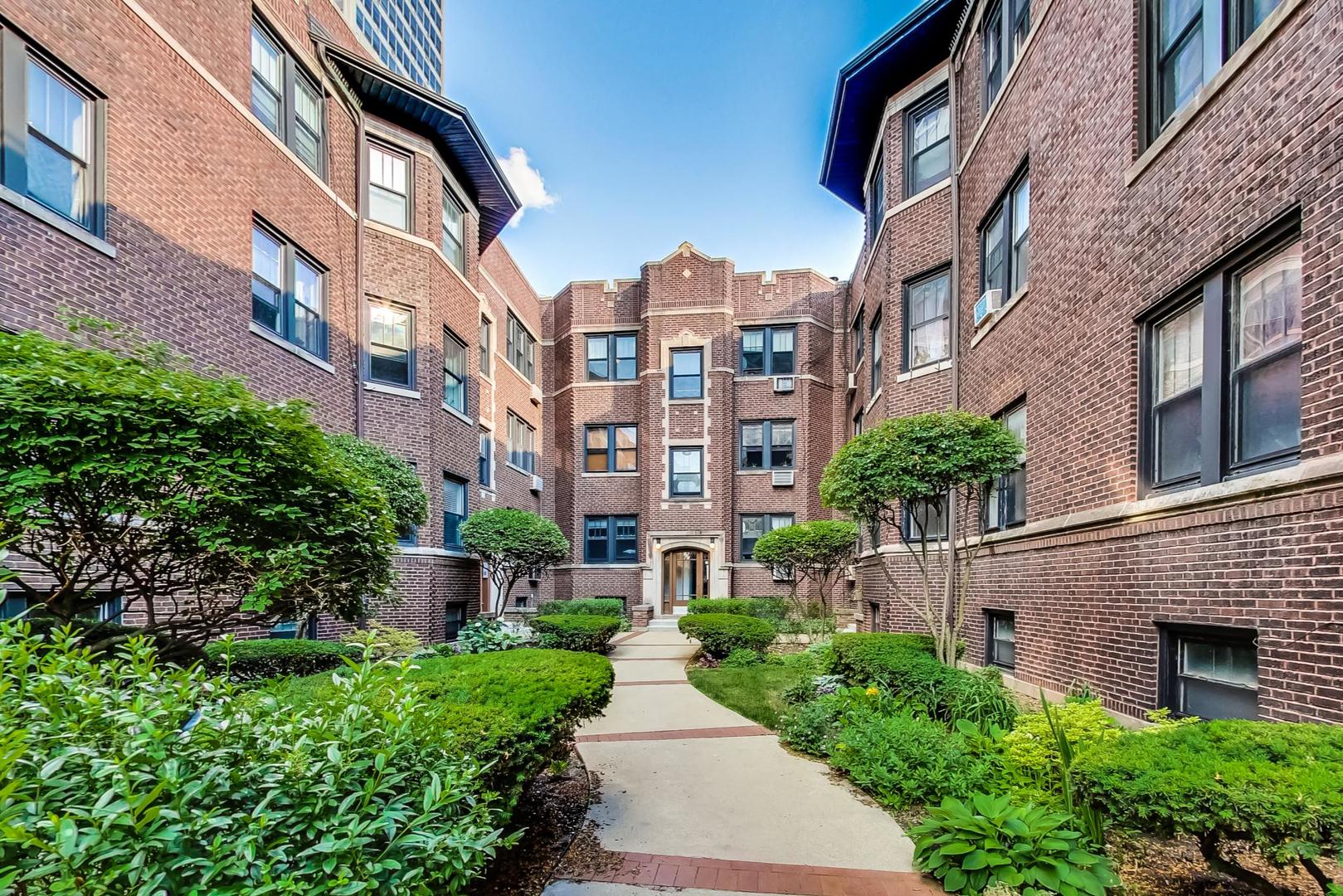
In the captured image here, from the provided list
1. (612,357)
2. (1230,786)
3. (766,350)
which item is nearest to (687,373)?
(766,350)

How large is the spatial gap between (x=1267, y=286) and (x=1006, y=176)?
4.76 meters

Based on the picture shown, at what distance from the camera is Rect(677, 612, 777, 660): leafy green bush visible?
11156mm

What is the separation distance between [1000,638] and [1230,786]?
5.96 m

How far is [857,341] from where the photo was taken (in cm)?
1625

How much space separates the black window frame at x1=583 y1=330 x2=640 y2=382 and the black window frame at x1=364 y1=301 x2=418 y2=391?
368 inches

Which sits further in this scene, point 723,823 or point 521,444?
point 521,444

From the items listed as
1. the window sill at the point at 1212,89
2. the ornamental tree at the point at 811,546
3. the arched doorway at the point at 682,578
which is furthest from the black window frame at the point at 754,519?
the window sill at the point at 1212,89

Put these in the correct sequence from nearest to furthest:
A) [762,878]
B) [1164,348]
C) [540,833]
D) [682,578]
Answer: [762,878]
[540,833]
[1164,348]
[682,578]

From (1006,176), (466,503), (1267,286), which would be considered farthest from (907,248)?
(466,503)

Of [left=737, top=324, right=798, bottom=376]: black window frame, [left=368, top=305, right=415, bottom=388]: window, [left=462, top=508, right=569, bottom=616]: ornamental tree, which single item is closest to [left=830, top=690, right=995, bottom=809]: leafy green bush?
[left=462, top=508, right=569, bottom=616]: ornamental tree

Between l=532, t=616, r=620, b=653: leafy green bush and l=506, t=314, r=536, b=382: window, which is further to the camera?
l=506, t=314, r=536, b=382: window

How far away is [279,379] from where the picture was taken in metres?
9.45

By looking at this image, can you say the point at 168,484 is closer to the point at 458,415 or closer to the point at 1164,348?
the point at 1164,348

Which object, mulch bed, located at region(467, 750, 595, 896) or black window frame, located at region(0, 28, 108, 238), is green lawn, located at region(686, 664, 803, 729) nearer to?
mulch bed, located at region(467, 750, 595, 896)
